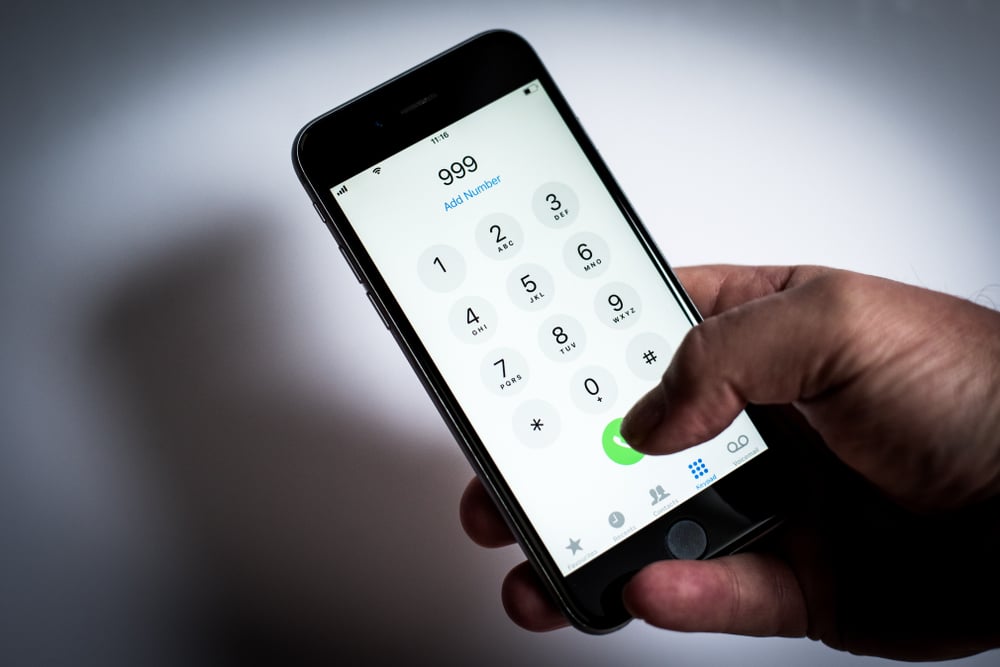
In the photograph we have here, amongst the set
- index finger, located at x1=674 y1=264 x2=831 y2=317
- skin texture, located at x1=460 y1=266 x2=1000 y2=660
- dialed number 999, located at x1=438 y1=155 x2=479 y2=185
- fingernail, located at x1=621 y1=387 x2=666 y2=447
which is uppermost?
dialed number 999, located at x1=438 y1=155 x2=479 y2=185

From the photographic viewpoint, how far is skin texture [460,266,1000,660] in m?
0.41

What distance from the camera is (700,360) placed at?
40 centimetres

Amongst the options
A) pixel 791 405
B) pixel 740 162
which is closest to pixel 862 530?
pixel 791 405

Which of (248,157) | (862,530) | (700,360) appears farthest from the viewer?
(248,157)

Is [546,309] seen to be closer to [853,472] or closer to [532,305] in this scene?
[532,305]

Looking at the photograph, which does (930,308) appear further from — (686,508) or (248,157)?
(248,157)

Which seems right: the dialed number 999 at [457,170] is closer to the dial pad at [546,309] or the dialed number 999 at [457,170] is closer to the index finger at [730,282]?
the dial pad at [546,309]

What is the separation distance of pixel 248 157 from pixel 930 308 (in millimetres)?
495

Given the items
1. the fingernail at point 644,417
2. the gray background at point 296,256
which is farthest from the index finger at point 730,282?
the fingernail at point 644,417

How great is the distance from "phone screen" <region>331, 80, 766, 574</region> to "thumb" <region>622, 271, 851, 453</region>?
82 mm

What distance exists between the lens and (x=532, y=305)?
1.66ft

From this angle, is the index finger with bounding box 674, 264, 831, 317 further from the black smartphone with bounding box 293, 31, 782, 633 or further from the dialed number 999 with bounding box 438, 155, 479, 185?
the dialed number 999 with bounding box 438, 155, 479, 185

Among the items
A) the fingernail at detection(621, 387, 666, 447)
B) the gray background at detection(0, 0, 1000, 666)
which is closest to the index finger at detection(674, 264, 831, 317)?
the gray background at detection(0, 0, 1000, 666)

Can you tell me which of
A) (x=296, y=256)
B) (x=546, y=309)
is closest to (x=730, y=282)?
(x=546, y=309)
